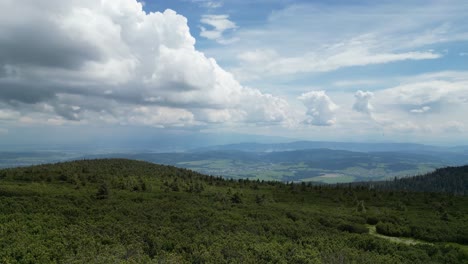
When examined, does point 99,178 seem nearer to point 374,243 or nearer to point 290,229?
point 290,229

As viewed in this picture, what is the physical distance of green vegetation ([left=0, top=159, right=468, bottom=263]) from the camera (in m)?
35.5

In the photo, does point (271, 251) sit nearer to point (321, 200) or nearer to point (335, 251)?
point (335, 251)

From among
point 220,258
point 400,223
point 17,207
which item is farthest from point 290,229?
point 17,207

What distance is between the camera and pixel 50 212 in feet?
179

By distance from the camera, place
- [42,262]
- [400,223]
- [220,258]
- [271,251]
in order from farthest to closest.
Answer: [400,223], [271,251], [220,258], [42,262]

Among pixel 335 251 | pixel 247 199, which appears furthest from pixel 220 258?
pixel 247 199

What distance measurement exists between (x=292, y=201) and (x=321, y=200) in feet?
35.3

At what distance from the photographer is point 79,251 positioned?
1361 inches

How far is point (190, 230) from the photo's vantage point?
48.2 m

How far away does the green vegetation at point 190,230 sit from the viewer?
35469 millimetres

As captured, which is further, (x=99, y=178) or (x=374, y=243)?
(x=99, y=178)

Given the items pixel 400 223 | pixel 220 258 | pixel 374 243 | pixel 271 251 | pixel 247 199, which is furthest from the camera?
pixel 247 199

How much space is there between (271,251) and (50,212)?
129 feet

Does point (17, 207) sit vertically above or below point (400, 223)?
above
